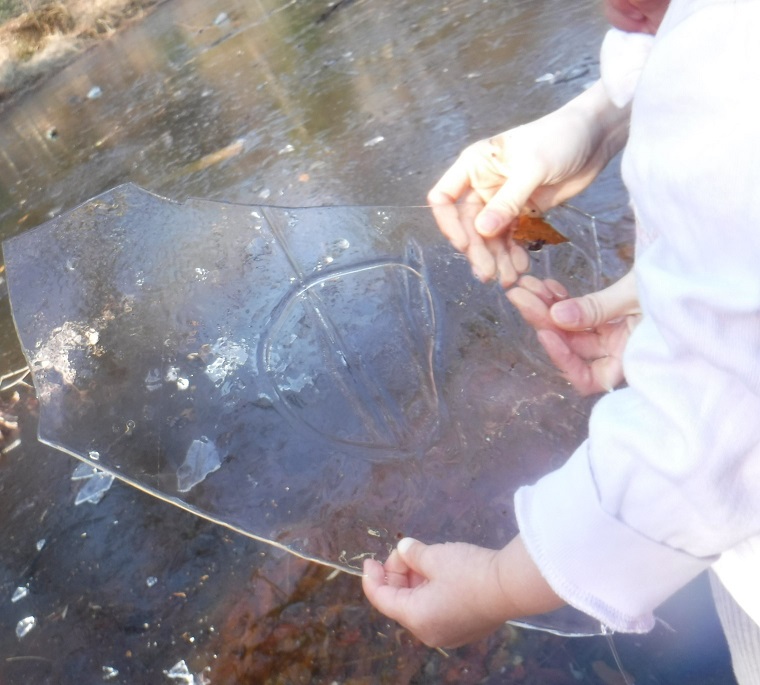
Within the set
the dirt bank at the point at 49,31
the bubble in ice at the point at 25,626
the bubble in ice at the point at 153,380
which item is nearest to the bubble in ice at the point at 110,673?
the bubble in ice at the point at 25,626

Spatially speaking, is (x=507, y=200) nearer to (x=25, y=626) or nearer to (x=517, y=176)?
(x=517, y=176)

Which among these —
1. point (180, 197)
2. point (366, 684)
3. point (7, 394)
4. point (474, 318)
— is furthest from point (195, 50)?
point (366, 684)

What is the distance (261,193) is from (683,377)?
4.89 feet

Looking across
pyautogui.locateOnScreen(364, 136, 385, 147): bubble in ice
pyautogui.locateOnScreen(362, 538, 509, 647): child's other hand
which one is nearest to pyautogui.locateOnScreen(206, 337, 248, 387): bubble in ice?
pyautogui.locateOnScreen(362, 538, 509, 647): child's other hand

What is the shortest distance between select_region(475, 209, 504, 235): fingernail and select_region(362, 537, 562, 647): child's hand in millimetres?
445

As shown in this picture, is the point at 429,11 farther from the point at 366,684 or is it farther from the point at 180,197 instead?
the point at 366,684

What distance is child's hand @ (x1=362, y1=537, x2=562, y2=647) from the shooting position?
1.69 ft

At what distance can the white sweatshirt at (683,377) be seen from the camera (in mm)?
353

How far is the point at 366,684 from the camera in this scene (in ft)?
2.41

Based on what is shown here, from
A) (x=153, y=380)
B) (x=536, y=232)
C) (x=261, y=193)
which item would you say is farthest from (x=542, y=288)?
(x=261, y=193)

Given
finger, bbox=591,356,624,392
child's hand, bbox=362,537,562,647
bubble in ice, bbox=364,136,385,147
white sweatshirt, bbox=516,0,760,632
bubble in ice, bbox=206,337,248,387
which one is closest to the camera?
white sweatshirt, bbox=516,0,760,632

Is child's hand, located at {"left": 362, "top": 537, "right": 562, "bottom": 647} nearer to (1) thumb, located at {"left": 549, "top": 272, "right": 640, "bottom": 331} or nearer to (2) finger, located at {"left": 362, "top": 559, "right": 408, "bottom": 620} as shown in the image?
(2) finger, located at {"left": 362, "top": 559, "right": 408, "bottom": 620}

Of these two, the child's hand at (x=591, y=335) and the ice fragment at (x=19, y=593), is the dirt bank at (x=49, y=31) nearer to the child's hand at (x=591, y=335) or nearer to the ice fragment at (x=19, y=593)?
the ice fragment at (x=19, y=593)

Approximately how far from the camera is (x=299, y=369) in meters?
1.03
